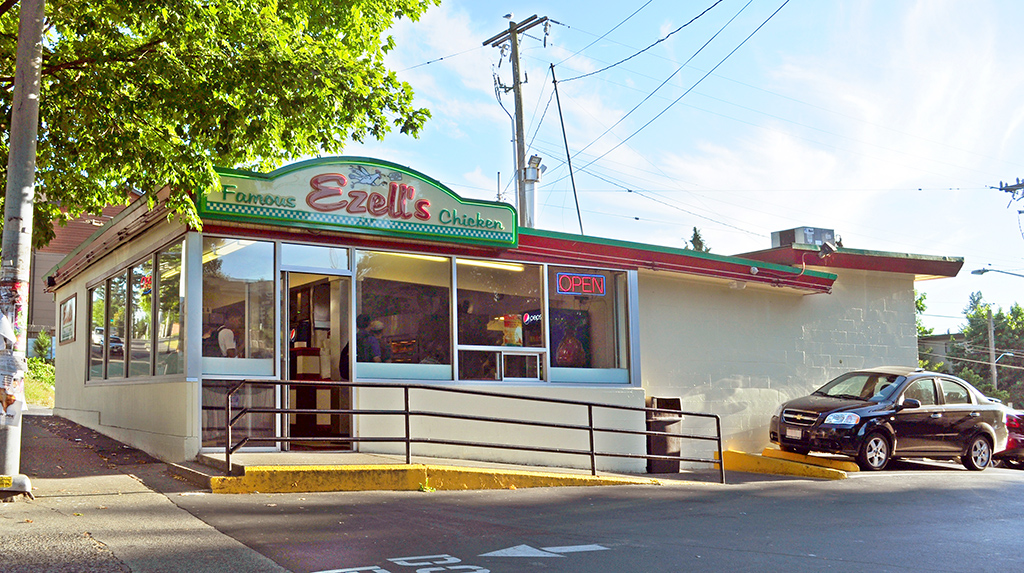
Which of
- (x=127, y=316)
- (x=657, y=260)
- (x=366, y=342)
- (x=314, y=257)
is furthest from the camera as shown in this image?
(x=657, y=260)

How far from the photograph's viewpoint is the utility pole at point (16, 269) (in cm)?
750

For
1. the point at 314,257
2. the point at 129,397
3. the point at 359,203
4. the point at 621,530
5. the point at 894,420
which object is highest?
the point at 359,203

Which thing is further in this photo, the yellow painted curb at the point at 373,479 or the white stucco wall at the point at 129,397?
the white stucco wall at the point at 129,397

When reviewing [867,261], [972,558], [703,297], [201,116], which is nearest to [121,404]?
[201,116]

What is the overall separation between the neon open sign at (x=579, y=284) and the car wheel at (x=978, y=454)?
702cm

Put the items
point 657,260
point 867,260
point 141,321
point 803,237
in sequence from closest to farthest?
point 141,321 → point 657,260 → point 803,237 → point 867,260

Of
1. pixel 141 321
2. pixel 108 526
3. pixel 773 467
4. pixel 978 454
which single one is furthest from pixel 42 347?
pixel 978 454

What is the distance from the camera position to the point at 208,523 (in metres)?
6.70

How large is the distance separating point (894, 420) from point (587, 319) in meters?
5.28

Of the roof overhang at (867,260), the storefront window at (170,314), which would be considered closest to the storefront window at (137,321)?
the storefront window at (170,314)

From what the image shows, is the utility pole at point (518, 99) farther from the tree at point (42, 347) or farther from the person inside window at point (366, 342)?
the tree at point (42, 347)

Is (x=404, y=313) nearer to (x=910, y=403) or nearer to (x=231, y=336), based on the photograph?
(x=231, y=336)

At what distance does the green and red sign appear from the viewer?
1034 centimetres

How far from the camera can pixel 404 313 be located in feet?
39.2
